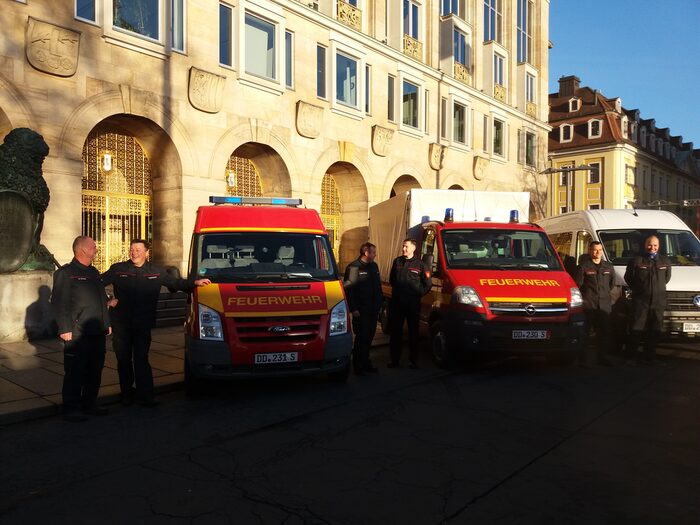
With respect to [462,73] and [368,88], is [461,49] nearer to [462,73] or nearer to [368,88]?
[462,73]

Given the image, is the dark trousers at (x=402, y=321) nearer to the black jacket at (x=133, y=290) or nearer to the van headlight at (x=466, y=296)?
the van headlight at (x=466, y=296)

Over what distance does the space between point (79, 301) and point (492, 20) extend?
89.5 feet

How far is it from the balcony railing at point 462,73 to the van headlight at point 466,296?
1935cm

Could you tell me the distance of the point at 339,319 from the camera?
669 cm

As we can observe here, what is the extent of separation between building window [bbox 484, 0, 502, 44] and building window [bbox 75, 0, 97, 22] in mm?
19521

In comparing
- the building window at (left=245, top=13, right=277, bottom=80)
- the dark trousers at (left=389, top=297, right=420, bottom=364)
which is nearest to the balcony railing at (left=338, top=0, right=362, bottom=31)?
the building window at (left=245, top=13, right=277, bottom=80)

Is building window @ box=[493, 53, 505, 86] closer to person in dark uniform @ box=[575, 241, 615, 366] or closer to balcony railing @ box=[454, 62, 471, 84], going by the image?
balcony railing @ box=[454, 62, 471, 84]

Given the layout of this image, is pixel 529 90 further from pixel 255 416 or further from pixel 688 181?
pixel 688 181

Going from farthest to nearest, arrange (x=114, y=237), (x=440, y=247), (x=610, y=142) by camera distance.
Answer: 1. (x=610, y=142)
2. (x=114, y=237)
3. (x=440, y=247)

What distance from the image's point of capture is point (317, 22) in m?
18.3

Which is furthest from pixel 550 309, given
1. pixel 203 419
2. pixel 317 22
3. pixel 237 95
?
pixel 317 22

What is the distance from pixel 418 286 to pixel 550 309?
1.71m

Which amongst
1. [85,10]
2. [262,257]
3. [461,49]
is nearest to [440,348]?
[262,257]

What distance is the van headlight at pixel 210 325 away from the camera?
6.20 meters
